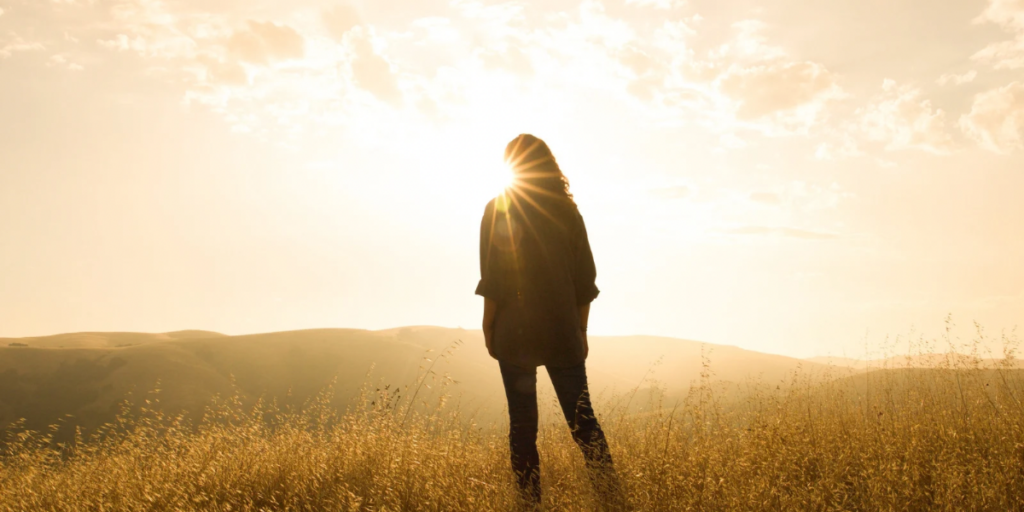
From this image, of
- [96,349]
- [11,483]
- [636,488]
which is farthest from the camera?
[96,349]

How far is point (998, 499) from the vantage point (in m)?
2.71

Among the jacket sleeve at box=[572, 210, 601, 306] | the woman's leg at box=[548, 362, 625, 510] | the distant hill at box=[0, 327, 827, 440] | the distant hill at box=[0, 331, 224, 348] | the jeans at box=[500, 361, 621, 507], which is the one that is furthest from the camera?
the distant hill at box=[0, 331, 224, 348]

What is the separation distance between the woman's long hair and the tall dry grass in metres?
1.78

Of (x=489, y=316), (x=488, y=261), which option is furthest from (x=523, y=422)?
(x=488, y=261)

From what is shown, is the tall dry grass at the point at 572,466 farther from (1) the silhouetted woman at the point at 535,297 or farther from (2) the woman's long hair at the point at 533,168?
(2) the woman's long hair at the point at 533,168

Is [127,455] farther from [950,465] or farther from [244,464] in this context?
[950,465]

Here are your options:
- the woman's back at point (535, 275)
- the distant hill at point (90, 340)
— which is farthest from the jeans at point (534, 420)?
the distant hill at point (90, 340)

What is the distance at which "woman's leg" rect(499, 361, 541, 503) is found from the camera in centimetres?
336

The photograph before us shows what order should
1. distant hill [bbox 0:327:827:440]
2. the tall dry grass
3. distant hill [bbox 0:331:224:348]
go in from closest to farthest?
the tall dry grass, distant hill [bbox 0:327:827:440], distant hill [bbox 0:331:224:348]

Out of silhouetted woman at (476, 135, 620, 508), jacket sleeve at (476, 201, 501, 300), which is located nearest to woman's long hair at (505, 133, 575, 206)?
silhouetted woman at (476, 135, 620, 508)

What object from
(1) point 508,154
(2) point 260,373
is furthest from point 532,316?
(2) point 260,373

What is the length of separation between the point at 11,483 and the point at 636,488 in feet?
18.2

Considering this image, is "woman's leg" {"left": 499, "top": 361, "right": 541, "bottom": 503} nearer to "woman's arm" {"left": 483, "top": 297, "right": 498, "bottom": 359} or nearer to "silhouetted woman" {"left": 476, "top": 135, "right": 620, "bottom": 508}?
"silhouetted woman" {"left": 476, "top": 135, "right": 620, "bottom": 508}

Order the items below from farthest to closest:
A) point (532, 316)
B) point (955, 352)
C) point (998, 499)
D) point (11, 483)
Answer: point (955, 352) < point (11, 483) < point (532, 316) < point (998, 499)
